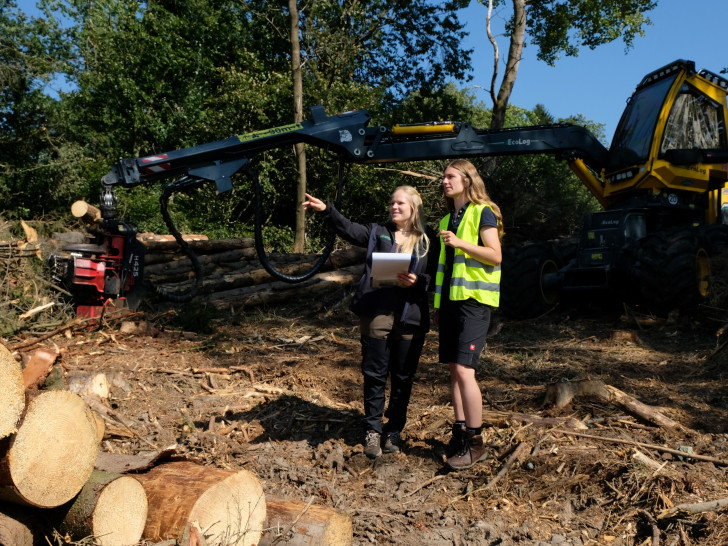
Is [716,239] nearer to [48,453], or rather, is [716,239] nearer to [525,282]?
[525,282]

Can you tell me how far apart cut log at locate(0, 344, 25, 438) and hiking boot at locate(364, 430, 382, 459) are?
7.65 feet

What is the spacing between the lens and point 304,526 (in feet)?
10.8

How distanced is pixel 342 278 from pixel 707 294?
5143 millimetres

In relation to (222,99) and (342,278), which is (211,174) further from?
(222,99)

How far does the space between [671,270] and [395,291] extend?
4.75 meters

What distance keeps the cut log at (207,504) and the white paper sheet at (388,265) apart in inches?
58.9

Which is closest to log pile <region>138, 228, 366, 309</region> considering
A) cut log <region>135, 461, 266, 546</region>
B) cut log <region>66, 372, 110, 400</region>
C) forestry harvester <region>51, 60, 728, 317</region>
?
forestry harvester <region>51, 60, 728, 317</region>

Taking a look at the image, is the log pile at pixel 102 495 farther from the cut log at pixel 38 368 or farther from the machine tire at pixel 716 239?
the machine tire at pixel 716 239

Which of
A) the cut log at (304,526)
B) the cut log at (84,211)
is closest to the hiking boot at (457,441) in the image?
the cut log at (304,526)

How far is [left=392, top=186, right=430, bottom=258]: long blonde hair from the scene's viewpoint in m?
4.61

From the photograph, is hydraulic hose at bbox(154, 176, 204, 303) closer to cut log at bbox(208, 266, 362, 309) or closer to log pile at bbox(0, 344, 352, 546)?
cut log at bbox(208, 266, 362, 309)

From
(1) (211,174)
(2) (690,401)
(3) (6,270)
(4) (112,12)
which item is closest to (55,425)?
(1) (211,174)

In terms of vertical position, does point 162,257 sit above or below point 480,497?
above

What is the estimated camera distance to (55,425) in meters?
3.01
